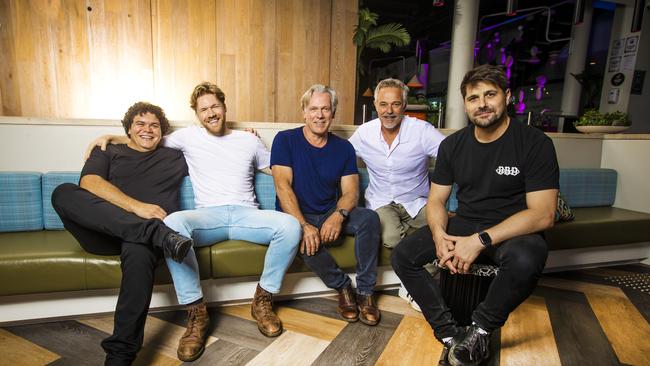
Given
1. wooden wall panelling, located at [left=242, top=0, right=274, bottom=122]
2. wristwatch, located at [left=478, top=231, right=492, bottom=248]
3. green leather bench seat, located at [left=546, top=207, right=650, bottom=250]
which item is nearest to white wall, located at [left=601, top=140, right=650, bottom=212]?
green leather bench seat, located at [left=546, top=207, right=650, bottom=250]

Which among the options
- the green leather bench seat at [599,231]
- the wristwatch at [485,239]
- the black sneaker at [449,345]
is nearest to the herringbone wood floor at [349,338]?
the black sneaker at [449,345]

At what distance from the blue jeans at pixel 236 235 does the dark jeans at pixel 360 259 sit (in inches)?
6.0

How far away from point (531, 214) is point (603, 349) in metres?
0.77

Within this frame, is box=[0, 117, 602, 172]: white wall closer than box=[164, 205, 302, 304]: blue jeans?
No

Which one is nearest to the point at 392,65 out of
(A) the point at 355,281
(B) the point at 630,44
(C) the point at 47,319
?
(B) the point at 630,44

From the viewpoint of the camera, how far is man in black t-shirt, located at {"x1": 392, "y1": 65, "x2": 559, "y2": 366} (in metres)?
1.40

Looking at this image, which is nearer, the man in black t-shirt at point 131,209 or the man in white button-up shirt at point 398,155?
the man in black t-shirt at point 131,209

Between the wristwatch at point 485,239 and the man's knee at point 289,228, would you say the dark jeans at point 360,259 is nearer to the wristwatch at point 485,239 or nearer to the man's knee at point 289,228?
the man's knee at point 289,228

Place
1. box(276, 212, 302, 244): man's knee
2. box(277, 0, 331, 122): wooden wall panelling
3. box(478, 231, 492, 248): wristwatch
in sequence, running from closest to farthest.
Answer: box(478, 231, 492, 248): wristwatch < box(276, 212, 302, 244): man's knee < box(277, 0, 331, 122): wooden wall panelling

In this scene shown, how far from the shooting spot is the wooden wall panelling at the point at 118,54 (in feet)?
10.5

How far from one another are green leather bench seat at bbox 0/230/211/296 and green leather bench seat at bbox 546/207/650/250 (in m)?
2.29

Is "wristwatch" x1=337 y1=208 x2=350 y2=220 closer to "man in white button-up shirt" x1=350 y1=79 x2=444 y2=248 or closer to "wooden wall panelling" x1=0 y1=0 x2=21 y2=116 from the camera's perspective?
"man in white button-up shirt" x1=350 y1=79 x2=444 y2=248

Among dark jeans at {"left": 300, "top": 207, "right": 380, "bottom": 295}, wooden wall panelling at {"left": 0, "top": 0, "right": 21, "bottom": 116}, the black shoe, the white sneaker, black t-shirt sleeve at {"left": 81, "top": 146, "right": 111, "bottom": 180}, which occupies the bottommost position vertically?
the white sneaker

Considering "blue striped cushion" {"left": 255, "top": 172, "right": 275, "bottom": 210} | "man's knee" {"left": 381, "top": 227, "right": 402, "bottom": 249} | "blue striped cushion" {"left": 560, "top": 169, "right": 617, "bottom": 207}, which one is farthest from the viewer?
"blue striped cushion" {"left": 560, "top": 169, "right": 617, "bottom": 207}
